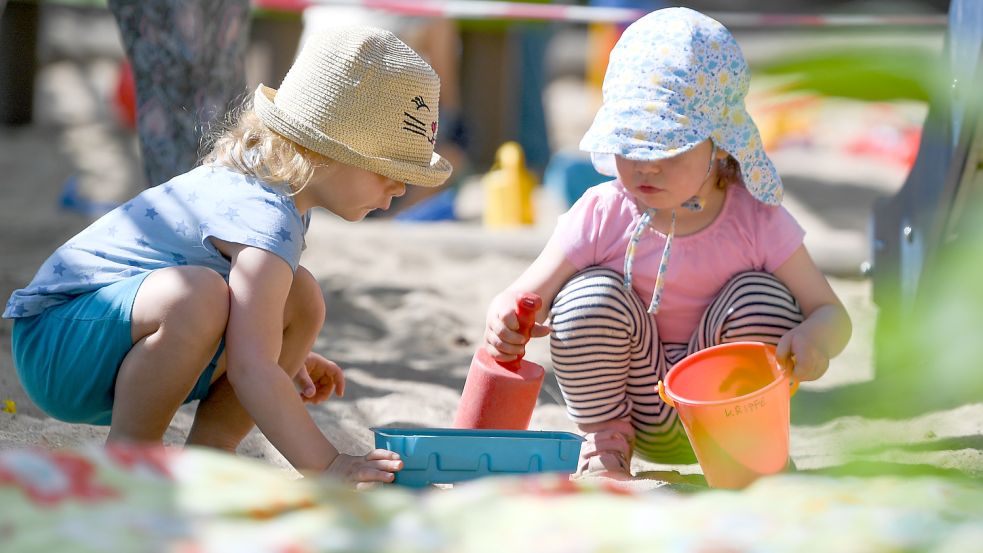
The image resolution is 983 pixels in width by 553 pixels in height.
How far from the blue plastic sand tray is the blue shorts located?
1.26 feet

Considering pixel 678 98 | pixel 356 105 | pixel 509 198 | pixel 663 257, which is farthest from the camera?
pixel 509 198

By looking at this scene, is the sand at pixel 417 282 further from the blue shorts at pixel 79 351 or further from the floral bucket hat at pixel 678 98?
the floral bucket hat at pixel 678 98

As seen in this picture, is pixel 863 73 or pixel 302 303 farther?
pixel 302 303

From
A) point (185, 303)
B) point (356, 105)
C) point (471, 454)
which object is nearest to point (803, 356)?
point (471, 454)

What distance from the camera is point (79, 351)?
70.3 inches

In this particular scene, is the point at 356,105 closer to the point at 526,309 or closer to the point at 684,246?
the point at 526,309

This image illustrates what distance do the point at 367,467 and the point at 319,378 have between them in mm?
560

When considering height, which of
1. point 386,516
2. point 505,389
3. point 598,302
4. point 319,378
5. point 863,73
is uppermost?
point 863,73

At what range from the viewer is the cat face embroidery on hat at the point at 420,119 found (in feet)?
6.33

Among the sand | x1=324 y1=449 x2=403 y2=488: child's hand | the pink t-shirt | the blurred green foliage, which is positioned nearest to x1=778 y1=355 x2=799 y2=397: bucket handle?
the sand

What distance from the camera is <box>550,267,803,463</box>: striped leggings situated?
2031 mm

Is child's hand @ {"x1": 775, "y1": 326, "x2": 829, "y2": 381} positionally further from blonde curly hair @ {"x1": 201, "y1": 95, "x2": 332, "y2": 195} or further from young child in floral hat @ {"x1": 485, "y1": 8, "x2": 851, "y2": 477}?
blonde curly hair @ {"x1": 201, "y1": 95, "x2": 332, "y2": 195}

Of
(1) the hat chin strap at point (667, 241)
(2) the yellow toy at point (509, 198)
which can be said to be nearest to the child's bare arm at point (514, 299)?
(1) the hat chin strap at point (667, 241)

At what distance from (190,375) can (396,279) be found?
2.12 metres
